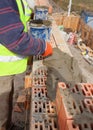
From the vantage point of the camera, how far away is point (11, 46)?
238 centimetres

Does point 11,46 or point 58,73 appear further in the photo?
point 58,73

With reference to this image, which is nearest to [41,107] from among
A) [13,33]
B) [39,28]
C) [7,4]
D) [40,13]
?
[13,33]

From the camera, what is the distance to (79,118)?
1.80m

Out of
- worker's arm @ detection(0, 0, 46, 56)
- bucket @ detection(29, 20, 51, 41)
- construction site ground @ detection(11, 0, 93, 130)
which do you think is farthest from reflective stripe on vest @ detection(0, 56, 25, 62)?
bucket @ detection(29, 20, 51, 41)

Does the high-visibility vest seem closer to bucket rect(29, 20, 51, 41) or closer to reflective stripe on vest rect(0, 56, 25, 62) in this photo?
reflective stripe on vest rect(0, 56, 25, 62)

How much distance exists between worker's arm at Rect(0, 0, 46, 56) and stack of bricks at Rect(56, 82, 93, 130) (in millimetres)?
598

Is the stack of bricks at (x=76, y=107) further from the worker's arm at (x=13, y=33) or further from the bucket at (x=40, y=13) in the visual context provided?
the bucket at (x=40, y=13)

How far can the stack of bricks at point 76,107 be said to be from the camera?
1.76m

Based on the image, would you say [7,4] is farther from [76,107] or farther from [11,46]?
[76,107]

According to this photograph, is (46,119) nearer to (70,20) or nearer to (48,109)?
(48,109)

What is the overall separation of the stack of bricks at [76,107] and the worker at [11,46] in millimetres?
617

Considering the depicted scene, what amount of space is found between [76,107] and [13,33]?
93 centimetres

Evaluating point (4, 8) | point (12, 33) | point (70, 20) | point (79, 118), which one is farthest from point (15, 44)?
point (70, 20)

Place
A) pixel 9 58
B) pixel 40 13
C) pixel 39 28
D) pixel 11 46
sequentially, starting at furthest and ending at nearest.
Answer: pixel 40 13, pixel 39 28, pixel 9 58, pixel 11 46
